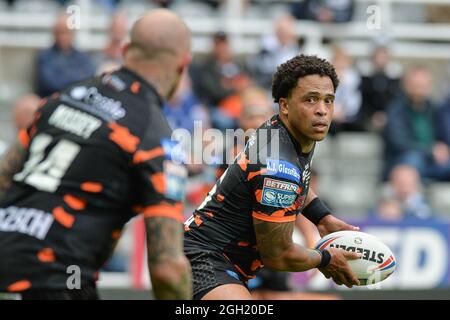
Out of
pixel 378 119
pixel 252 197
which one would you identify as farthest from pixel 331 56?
pixel 252 197

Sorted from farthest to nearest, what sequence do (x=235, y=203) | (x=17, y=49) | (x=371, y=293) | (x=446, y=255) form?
(x=17, y=49) → (x=446, y=255) → (x=371, y=293) → (x=235, y=203)

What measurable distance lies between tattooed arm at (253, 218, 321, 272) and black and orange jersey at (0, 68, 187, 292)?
1.32 m

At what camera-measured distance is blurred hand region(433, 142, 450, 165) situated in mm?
13094

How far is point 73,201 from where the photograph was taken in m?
→ 4.32

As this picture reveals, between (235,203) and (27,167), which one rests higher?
(27,167)

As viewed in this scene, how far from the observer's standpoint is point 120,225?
4453 mm

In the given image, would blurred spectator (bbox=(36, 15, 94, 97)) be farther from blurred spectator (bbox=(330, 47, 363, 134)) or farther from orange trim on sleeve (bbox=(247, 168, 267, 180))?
orange trim on sleeve (bbox=(247, 168, 267, 180))

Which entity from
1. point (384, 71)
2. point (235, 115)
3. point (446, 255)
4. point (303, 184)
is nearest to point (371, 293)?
point (446, 255)

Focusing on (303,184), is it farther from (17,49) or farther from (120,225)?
(17,49)

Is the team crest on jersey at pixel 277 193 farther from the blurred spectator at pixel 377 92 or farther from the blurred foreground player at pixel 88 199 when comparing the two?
the blurred spectator at pixel 377 92

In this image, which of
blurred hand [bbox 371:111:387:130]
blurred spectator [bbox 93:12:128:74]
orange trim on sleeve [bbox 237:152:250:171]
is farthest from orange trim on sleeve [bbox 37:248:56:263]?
blurred hand [bbox 371:111:387:130]

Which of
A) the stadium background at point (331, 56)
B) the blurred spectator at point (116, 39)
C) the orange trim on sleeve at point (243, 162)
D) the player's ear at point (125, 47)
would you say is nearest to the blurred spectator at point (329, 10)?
the stadium background at point (331, 56)

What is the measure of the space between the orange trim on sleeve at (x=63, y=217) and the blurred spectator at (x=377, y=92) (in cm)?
967

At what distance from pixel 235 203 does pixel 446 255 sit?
6.43 metres
